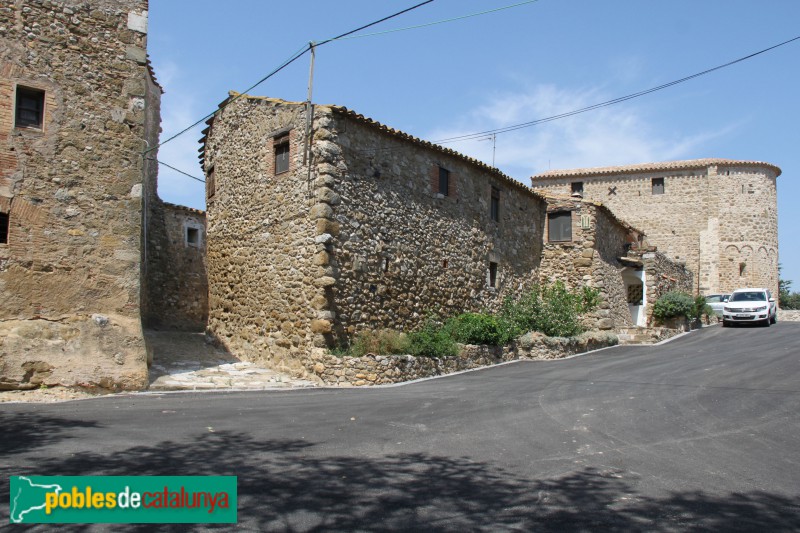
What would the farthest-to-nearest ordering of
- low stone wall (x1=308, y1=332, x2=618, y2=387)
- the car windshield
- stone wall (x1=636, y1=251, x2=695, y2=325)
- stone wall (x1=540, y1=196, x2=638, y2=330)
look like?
the car windshield, stone wall (x1=636, y1=251, x2=695, y2=325), stone wall (x1=540, y1=196, x2=638, y2=330), low stone wall (x1=308, y1=332, x2=618, y2=387)

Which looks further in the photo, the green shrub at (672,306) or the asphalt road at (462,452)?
the green shrub at (672,306)

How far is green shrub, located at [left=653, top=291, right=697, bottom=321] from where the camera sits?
24891 mm

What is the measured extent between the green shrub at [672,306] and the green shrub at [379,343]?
46.6ft

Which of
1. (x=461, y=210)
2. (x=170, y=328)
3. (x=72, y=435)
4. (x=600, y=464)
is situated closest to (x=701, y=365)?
(x=461, y=210)

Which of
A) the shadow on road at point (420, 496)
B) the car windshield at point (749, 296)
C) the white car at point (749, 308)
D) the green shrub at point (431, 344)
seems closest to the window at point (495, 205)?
the green shrub at point (431, 344)

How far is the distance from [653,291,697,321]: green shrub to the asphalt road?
12.9 metres

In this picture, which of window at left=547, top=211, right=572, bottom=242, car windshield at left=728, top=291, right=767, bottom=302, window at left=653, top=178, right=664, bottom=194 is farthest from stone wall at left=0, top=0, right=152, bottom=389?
window at left=653, top=178, right=664, bottom=194

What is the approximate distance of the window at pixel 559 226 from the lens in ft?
79.9

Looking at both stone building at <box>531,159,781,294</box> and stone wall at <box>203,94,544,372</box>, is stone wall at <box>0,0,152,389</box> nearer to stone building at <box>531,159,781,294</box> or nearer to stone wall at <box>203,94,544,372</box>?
stone wall at <box>203,94,544,372</box>

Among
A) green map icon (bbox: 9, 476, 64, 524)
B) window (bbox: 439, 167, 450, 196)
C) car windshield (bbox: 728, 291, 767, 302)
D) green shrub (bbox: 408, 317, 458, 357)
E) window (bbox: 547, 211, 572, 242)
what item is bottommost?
green map icon (bbox: 9, 476, 64, 524)

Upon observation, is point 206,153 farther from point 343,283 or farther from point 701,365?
point 701,365

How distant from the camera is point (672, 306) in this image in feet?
81.6

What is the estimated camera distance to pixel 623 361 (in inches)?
666

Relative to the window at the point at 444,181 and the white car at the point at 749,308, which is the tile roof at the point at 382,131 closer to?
the window at the point at 444,181
